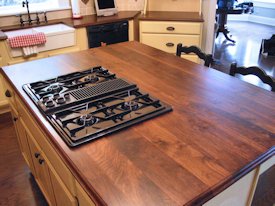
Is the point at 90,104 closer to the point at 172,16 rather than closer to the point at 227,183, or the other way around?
the point at 227,183

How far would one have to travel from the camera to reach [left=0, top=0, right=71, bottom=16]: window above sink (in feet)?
10.5

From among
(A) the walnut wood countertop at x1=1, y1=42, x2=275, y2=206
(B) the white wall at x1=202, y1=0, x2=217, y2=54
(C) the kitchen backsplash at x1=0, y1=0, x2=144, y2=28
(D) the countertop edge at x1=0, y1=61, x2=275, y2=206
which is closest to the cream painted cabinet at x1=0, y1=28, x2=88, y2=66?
(C) the kitchen backsplash at x1=0, y1=0, x2=144, y2=28

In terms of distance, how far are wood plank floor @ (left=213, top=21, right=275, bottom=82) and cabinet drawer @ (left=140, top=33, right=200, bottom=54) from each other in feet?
2.75

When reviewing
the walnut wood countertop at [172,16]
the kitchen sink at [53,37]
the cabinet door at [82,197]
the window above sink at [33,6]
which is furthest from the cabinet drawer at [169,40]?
the cabinet door at [82,197]

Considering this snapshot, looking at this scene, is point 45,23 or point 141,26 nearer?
point 45,23

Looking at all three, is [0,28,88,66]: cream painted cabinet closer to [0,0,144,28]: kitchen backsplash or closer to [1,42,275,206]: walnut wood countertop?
[0,0,144,28]: kitchen backsplash

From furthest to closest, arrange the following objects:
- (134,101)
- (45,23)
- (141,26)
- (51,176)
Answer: (141,26) → (45,23) → (51,176) → (134,101)

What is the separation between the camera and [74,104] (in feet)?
4.21

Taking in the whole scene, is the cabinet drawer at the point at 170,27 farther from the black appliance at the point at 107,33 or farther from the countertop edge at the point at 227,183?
the countertop edge at the point at 227,183

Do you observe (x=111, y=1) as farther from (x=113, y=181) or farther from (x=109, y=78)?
(x=113, y=181)

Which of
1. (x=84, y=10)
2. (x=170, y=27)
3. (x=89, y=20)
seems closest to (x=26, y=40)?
(x=89, y=20)

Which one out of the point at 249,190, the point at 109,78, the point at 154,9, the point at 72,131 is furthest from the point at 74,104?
the point at 154,9

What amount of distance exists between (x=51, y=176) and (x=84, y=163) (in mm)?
574

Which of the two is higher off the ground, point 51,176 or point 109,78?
point 109,78
